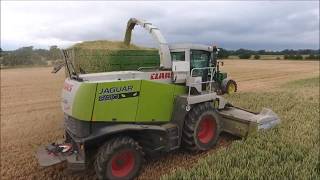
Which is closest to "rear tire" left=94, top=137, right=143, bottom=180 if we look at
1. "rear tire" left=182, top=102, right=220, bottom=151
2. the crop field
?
the crop field

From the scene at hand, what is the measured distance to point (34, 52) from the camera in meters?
29.2

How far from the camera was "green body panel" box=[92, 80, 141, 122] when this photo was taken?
4996 millimetres

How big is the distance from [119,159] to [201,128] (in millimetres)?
1961

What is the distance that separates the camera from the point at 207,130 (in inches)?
260

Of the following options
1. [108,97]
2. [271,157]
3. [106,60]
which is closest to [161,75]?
[108,97]

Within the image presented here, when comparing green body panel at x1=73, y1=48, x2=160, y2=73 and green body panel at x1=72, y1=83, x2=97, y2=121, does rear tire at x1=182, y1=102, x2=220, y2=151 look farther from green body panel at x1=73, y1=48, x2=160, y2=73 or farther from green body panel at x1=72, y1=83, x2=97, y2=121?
green body panel at x1=73, y1=48, x2=160, y2=73

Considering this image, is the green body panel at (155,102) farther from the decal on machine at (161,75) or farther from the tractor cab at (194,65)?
Result: the tractor cab at (194,65)

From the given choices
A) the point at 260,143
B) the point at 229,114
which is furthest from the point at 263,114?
the point at 260,143

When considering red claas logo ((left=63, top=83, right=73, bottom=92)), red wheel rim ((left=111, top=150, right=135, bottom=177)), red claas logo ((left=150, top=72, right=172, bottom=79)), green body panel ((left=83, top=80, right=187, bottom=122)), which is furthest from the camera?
red claas logo ((left=150, top=72, right=172, bottom=79))

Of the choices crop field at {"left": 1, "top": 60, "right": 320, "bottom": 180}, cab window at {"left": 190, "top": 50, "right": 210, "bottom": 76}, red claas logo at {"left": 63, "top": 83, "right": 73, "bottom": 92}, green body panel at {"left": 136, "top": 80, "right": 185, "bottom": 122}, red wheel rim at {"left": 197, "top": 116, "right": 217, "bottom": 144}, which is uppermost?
cab window at {"left": 190, "top": 50, "right": 210, "bottom": 76}

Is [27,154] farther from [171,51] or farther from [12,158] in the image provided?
[171,51]

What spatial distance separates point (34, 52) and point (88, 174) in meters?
25.8

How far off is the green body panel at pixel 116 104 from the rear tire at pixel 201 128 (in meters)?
1.16

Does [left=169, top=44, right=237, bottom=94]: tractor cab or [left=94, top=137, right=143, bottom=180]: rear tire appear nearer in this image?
[left=94, top=137, right=143, bottom=180]: rear tire
